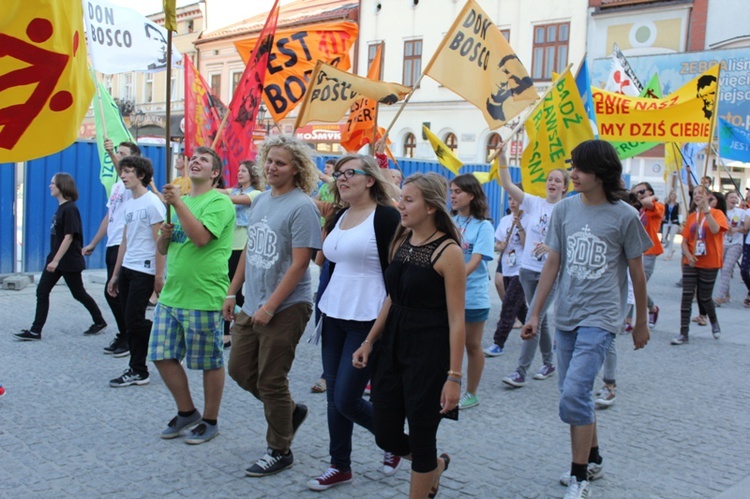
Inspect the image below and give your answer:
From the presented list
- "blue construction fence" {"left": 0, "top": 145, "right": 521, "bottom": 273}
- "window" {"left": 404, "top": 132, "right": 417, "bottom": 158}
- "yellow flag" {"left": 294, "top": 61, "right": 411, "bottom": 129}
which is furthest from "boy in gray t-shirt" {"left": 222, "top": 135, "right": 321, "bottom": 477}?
"window" {"left": 404, "top": 132, "right": 417, "bottom": 158}

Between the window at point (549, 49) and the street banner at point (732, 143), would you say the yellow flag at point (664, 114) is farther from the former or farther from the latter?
the window at point (549, 49)

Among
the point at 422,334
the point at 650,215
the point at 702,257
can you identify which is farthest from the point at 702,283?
the point at 422,334

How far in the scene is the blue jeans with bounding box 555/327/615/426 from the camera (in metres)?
4.09

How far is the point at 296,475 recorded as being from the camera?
435 cm

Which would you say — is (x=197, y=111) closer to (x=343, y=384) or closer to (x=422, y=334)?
(x=343, y=384)

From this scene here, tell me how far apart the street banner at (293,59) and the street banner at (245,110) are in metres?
0.94

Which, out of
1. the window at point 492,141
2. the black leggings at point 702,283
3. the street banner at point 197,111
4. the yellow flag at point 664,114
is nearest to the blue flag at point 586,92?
the yellow flag at point 664,114

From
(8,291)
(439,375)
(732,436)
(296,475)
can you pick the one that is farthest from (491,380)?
(8,291)

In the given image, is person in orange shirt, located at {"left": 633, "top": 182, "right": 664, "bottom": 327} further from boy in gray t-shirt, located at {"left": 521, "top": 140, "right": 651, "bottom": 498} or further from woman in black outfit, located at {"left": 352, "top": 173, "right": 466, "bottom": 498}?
woman in black outfit, located at {"left": 352, "top": 173, "right": 466, "bottom": 498}

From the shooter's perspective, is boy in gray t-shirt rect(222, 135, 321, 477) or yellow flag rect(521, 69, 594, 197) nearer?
boy in gray t-shirt rect(222, 135, 321, 477)

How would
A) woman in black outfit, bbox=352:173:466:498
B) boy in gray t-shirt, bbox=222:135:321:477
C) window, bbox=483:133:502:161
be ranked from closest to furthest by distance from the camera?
woman in black outfit, bbox=352:173:466:498
boy in gray t-shirt, bbox=222:135:321:477
window, bbox=483:133:502:161

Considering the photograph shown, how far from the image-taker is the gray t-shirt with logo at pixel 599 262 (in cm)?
419

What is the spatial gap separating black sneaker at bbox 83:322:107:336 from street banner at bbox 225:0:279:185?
1.94 meters

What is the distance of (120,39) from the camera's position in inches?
342
